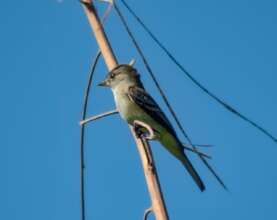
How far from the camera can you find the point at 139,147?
3707 mm

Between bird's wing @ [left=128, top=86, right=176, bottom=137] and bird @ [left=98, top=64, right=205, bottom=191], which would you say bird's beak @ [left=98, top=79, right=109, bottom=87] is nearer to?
bird @ [left=98, top=64, right=205, bottom=191]

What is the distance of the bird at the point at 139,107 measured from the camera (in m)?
7.28

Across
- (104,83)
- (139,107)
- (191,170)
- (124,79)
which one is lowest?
(191,170)

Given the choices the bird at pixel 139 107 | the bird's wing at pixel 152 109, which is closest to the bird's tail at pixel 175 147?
the bird at pixel 139 107

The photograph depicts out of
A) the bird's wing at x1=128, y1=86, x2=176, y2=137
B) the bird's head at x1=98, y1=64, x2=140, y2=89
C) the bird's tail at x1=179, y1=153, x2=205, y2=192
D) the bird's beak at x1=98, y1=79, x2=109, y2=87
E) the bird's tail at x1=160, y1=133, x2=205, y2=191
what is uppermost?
the bird's beak at x1=98, y1=79, x2=109, y2=87

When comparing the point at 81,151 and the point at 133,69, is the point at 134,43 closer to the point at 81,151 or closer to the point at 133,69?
the point at 81,151

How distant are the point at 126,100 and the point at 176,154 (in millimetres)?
1038

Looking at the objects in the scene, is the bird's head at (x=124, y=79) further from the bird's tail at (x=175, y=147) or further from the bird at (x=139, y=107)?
the bird's tail at (x=175, y=147)

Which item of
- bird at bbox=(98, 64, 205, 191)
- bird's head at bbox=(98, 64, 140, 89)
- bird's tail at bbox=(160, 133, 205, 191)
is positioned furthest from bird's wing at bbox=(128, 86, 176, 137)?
bird's head at bbox=(98, 64, 140, 89)

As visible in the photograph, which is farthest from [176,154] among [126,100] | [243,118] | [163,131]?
[243,118]

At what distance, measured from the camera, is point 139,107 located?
7594mm

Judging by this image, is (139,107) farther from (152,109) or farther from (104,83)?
(104,83)

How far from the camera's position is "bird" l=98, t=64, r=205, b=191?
728cm

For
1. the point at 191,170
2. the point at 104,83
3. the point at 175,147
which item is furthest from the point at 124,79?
the point at 191,170
